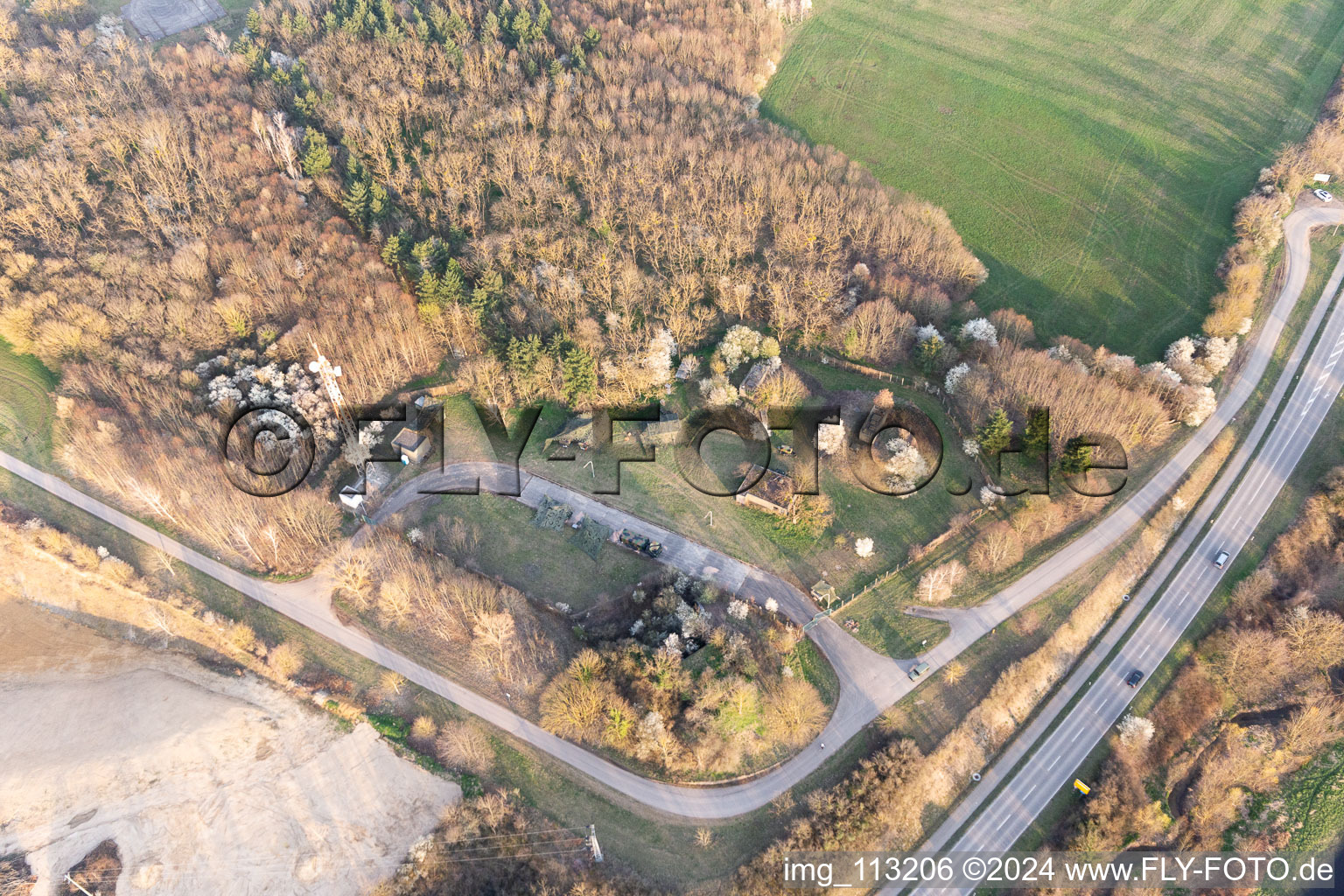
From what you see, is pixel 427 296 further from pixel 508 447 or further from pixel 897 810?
pixel 897 810

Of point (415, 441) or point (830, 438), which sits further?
point (415, 441)

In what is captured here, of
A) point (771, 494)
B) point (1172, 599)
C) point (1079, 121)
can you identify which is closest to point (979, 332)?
point (771, 494)

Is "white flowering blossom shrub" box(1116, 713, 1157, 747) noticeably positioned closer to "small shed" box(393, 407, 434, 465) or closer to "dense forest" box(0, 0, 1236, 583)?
"dense forest" box(0, 0, 1236, 583)

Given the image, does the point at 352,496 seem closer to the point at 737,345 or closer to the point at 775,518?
the point at 775,518

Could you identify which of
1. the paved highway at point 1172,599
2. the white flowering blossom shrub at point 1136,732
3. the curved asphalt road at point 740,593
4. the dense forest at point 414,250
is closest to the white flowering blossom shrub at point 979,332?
the dense forest at point 414,250

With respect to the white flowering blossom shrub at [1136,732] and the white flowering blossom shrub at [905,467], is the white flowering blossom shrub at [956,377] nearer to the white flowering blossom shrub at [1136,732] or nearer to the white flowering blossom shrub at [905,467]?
the white flowering blossom shrub at [905,467]

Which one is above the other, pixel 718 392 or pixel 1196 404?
pixel 718 392

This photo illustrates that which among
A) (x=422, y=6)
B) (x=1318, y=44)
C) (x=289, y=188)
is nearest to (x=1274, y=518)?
(x=1318, y=44)
